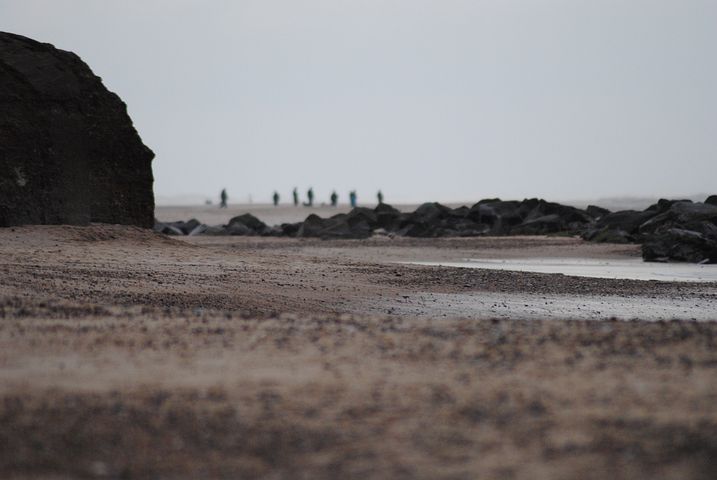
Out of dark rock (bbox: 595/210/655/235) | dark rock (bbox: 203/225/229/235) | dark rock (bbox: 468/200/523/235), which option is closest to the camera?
dark rock (bbox: 595/210/655/235)

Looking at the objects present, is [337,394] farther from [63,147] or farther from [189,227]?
[189,227]

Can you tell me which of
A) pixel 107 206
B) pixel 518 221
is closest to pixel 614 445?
pixel 107 206

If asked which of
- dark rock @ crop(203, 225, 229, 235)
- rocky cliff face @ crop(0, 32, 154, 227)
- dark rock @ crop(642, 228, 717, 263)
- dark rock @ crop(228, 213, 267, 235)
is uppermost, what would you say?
rocky cliff face @ crop(0, 32, 154, 227)

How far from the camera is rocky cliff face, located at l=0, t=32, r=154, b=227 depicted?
15.3 m

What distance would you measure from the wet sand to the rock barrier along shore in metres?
16.3

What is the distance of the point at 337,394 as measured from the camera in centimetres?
515

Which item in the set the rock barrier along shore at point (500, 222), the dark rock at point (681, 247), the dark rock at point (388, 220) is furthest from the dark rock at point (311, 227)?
the dark rock at point (681, 247)

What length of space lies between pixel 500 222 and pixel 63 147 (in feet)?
68.6

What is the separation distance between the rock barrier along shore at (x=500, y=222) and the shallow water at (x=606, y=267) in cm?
293

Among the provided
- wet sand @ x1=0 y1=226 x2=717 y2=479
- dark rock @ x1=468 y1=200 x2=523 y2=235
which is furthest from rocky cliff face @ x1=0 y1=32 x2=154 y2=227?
dark rock @ x1=468 y1=200 x2=523 y2=235

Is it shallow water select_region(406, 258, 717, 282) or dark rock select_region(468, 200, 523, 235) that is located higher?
dark rock select_region(468, 200, 523, 235)

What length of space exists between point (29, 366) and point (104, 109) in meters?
11.6

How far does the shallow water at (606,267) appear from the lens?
16.3 metres

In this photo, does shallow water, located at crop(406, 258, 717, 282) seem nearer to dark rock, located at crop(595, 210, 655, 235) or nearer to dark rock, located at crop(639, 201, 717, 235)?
dark rock, located at crop(639, 201, 717, 235)
